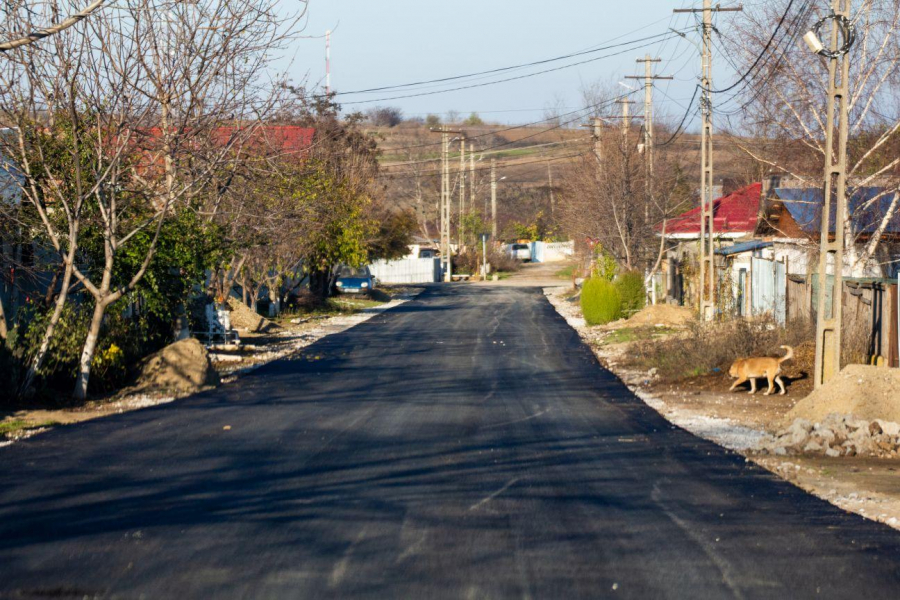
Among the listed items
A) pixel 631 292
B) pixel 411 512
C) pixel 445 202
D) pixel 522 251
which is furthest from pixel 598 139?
pixel 522 251

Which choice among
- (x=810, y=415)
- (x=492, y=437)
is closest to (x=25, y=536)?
(x=492, y=437)

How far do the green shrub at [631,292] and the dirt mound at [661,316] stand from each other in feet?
8.35

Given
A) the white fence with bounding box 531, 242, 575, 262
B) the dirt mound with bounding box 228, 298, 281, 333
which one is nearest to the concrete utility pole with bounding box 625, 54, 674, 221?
the dirt mound with bounding box 228, 298, 281, 333

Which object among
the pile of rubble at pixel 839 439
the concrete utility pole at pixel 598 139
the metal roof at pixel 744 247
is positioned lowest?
the pile of rubble at pixel 839 439

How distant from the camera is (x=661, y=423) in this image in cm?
1290

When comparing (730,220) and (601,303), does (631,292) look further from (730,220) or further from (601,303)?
(730,220)

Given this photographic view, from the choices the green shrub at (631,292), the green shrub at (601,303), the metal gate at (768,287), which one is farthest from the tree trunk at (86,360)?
the green shrub at (631,292)

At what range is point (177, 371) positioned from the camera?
16.4 m

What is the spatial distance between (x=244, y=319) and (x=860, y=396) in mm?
19982

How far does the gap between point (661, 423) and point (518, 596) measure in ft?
25.2

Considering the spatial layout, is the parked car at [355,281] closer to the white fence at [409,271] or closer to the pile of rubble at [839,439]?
the white fence at [409,271]

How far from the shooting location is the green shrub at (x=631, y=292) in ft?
108

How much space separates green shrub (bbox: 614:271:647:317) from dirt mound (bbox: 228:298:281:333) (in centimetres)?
1160

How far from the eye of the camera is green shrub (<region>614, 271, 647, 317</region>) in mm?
32875
